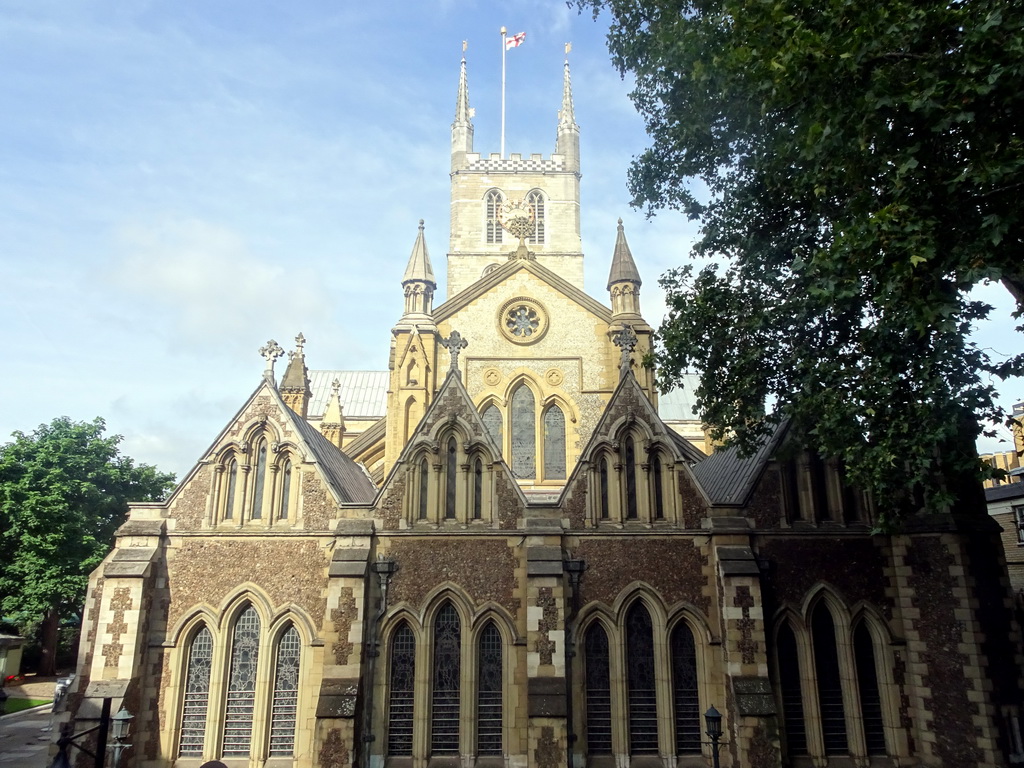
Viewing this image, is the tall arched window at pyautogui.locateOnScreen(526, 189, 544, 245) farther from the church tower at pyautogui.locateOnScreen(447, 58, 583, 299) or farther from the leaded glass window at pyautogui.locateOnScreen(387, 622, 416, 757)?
the leaded glass window at pyautogui.locateOnScreen(387, 622, 416, 757)

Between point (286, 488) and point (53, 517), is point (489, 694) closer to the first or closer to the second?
point (286, 488)

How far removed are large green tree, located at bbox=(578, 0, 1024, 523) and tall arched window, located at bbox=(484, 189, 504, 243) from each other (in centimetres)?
3447

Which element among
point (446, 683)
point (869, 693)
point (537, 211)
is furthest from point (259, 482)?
point (537, 211)

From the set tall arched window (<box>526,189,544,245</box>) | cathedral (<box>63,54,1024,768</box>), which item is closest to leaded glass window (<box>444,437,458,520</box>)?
cathedral (<box>63,54,1024,768</box>)

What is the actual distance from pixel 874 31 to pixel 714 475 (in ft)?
41.6

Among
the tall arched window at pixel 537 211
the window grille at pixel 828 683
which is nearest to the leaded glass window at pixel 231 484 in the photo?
the window grille at pixel 828 683

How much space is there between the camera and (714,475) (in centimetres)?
2073

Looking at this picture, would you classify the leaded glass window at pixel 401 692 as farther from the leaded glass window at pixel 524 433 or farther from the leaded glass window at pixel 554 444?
the leaded glass window at pixel 554 444

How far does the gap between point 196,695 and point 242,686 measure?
949mm

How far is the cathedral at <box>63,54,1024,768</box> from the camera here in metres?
15.1

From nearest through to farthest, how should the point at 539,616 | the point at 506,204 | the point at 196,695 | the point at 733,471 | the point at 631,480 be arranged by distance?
the point at 539,616 < the point at 196,695 < the point at 631,480 < the point at 733,471 < the point at 506,204

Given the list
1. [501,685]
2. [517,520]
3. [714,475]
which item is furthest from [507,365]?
[501,685]

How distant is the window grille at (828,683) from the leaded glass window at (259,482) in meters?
12.1

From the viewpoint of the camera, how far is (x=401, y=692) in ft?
51.8
